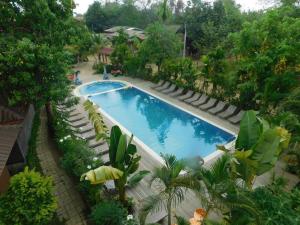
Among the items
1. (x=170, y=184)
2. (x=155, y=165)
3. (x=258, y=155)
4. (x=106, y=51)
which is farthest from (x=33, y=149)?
(x=106, y=51)

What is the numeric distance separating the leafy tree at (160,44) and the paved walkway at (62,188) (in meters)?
12.3

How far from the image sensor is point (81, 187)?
26.9ft

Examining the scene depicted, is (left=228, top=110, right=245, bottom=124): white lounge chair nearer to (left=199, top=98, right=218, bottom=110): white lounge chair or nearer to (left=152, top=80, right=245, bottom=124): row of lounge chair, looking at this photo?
(left=152, top=80, right=245, bottom=124): row of lounge chair

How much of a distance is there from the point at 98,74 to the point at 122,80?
160 inches

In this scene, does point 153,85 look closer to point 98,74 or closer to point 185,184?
point 98,74

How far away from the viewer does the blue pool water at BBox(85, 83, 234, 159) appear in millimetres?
13591

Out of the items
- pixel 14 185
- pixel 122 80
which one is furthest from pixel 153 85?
pixel 14 185

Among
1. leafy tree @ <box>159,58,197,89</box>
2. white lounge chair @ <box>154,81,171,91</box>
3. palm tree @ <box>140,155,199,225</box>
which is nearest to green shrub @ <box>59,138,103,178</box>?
palm tree @ <box>140,155,199,225</box>

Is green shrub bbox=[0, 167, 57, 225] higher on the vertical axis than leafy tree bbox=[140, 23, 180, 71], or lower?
lower

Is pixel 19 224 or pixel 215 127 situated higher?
pixel 19 224

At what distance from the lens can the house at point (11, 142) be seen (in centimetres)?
811

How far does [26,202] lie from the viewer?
6.23 metres

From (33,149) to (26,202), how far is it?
20.4ft

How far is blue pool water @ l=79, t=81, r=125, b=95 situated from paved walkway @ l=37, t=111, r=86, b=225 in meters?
9.94
